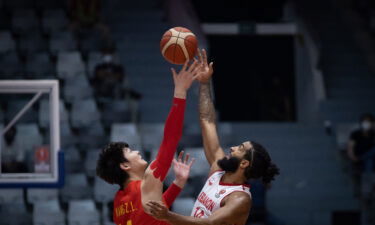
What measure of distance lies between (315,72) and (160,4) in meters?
2.81

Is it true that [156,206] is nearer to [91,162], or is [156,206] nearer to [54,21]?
[91,162]

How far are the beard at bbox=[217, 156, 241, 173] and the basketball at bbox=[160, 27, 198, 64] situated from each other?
660 millimetres

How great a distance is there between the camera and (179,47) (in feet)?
16.4

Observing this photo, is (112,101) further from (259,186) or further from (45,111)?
(259,186)

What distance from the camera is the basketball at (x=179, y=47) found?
497 cm

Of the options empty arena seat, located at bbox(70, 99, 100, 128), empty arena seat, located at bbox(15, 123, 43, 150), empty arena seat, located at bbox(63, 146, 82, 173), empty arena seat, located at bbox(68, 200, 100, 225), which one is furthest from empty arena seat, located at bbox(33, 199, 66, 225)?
empty arena seat, located at bbox(70, 99, 100, 128)

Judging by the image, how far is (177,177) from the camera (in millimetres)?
4523

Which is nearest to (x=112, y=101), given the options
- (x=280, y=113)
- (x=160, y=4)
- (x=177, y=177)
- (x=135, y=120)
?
(x=135, y=120)

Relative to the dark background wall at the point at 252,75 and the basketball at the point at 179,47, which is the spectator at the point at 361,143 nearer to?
the dark background wall at the point at 252,75

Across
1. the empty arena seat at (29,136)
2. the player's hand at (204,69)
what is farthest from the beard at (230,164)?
the empty arena seat at (29,136)

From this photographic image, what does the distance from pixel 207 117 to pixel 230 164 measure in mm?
650

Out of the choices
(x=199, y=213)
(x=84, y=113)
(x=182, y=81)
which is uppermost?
(x=182, y=81)

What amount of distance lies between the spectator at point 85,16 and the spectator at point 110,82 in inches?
43.7

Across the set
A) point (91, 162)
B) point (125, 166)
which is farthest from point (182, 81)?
point (91, 162)
